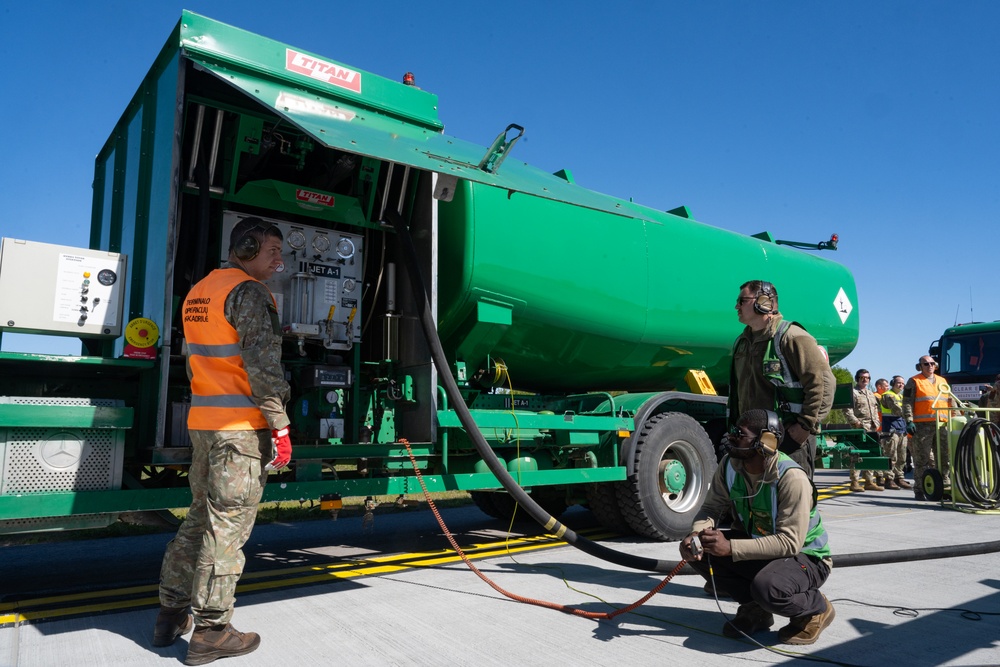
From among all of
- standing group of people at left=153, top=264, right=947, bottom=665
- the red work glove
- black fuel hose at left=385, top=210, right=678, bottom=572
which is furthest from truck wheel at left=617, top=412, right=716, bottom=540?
the red work glove

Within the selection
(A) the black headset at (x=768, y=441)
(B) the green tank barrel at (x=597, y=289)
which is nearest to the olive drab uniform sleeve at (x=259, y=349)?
(B) the green tank barrel at (x=597, y=289)

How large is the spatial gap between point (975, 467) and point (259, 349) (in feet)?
28.4

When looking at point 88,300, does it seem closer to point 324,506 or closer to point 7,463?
point 7,463

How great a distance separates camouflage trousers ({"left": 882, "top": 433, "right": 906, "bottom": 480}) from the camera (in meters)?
10.9

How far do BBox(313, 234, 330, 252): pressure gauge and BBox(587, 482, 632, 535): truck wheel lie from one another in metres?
3.15

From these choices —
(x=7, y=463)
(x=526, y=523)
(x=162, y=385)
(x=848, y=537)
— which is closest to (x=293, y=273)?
(x=162, y=385)

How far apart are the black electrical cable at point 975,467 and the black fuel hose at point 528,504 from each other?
11.7ft

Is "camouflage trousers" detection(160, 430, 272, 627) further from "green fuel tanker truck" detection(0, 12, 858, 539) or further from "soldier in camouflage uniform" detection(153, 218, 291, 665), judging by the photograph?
"green fuel tanker truck" detection(0, 12, 858, 539)

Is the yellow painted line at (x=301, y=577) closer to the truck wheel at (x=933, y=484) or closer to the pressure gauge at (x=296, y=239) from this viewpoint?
the pressure gauge at (x=296, y=239)

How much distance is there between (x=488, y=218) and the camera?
5523mm

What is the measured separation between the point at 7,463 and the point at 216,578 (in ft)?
4.24

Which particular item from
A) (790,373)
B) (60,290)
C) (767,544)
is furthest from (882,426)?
(60,290)

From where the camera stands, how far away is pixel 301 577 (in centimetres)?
475

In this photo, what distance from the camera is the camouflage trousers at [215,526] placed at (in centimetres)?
315
